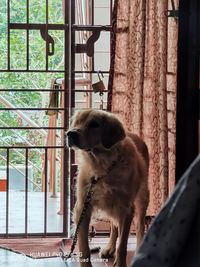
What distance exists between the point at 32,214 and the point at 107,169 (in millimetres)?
1516

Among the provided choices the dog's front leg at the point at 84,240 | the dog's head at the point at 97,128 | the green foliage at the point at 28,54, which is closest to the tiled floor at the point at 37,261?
the dog's front leg at the point at 84,240

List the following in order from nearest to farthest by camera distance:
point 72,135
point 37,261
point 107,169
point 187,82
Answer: point 72,135
point 107,169
point 187,82
point 37,261

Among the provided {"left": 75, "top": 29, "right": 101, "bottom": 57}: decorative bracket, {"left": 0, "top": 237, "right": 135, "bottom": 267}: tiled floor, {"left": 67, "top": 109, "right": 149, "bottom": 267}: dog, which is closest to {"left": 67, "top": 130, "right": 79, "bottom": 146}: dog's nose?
{"left": 67, "top": 109, "right": 149, "bottom": 267}: dog

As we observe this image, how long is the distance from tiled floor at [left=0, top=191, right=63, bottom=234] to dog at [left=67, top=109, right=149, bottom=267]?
3.54ft

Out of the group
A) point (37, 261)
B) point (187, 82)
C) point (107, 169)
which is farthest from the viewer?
point (37, 261)

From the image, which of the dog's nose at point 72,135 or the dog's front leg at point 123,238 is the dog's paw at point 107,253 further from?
the dog's nose at point 72,135

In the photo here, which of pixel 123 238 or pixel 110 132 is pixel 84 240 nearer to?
pixel 123 238

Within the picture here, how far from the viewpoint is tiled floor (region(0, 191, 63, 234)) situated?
365cm

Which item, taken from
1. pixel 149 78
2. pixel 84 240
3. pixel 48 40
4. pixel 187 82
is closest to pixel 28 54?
pixel 48 40

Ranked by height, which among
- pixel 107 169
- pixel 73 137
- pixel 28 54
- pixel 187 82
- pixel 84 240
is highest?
pixel 28 54

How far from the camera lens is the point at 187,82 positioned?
9.10 ft

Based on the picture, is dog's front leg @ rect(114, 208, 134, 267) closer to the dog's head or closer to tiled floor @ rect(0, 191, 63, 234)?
the dog's head

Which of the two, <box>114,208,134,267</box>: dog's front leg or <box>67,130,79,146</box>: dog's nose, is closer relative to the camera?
<box>67,130,79,146</box>: dog's nose

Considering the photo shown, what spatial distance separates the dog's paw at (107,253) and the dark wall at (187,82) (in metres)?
0.53
